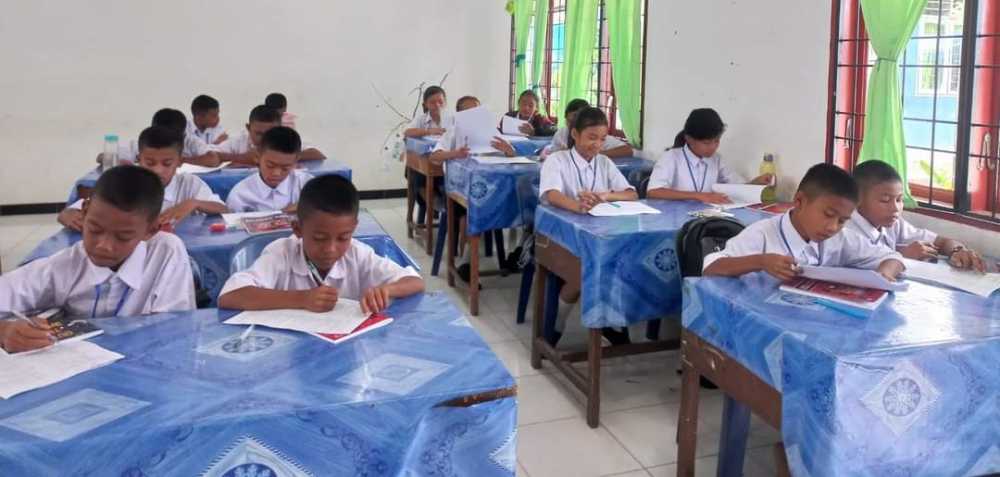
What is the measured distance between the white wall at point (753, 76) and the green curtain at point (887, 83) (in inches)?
10.0

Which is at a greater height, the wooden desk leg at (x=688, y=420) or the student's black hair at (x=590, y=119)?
the student's black hair at (x=590, y=119)

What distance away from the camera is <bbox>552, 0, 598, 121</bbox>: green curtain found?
18.8 ft

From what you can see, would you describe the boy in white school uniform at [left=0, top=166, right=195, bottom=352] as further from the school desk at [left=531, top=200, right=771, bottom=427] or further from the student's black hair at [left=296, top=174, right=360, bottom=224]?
the school desk at [left=531, top=200, right=771, bottom=427]

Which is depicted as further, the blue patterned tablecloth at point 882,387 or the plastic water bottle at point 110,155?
the plastic water bottle at point 110,155

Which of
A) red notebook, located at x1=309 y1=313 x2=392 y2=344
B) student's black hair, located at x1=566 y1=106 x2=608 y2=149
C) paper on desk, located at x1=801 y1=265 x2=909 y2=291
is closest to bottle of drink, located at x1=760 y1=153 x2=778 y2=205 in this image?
student's black hair, located at x1=566 y1=106 x2=608 y2=149

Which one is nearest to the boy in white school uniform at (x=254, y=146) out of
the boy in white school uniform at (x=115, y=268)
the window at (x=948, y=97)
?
the boy in white school uniform at (x=115, y=268)

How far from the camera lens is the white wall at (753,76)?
11.4 feet

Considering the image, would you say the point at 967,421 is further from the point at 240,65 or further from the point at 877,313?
the point at 240,65

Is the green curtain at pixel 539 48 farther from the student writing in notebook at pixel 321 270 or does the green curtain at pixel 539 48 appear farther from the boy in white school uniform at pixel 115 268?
the boy in white school uniform at pixel 115 268

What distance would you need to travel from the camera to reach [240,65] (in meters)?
7.47

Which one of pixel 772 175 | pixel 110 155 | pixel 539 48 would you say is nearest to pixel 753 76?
pixel 772 175

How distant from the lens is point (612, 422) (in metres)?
2.93

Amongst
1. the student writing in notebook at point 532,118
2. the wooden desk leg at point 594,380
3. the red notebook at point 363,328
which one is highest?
the student writing in notebook at point 532,118

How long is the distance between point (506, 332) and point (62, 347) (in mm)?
2614
